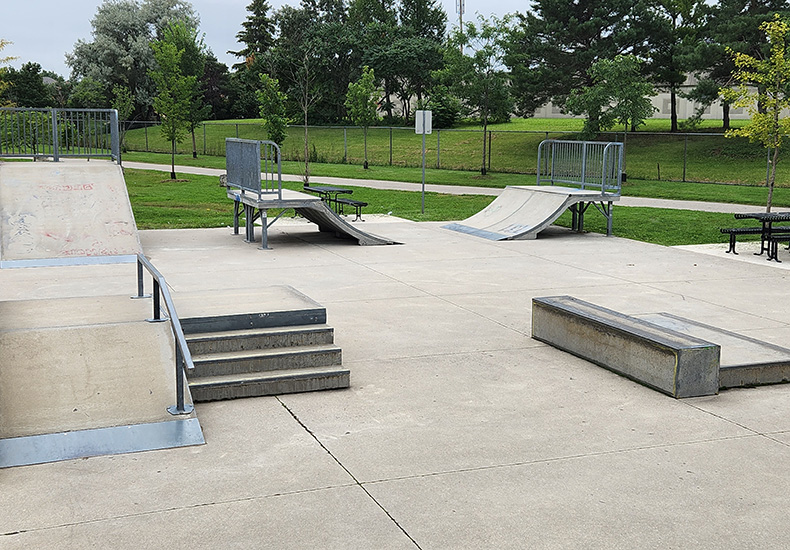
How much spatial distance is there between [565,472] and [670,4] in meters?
41.3

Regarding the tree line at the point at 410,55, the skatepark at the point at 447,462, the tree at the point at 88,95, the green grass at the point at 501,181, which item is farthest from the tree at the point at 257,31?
the skatepark at the point at 447,462

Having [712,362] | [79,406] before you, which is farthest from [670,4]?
[79,406]

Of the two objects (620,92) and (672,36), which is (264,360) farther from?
(672,36)

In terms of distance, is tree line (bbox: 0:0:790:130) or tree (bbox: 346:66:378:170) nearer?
tree line (bbox: 0:0:790:130)

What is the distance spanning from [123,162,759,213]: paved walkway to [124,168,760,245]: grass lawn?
137 cm

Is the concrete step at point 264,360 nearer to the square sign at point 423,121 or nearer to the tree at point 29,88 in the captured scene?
the square sign at point 423,121

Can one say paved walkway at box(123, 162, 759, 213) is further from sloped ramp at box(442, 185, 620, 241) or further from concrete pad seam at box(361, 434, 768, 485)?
concrete pad seam at box(361, 434, 768, 485)

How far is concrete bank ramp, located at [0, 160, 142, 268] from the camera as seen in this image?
12.9 meters

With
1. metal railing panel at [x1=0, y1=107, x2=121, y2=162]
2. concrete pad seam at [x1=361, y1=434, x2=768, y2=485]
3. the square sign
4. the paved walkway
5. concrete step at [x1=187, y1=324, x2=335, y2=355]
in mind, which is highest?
the square sign

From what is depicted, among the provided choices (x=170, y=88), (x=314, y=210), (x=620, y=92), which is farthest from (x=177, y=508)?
(x=620, y=92)

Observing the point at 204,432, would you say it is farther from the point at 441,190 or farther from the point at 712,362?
the point at 441,190

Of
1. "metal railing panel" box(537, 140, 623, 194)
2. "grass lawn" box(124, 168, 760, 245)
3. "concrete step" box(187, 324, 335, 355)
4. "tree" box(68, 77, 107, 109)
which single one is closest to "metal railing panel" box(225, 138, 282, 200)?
"grass lawn" box(124, 168, 760, 245)

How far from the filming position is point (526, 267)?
13.9m

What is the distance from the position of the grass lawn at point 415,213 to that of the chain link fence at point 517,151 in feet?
30.1
